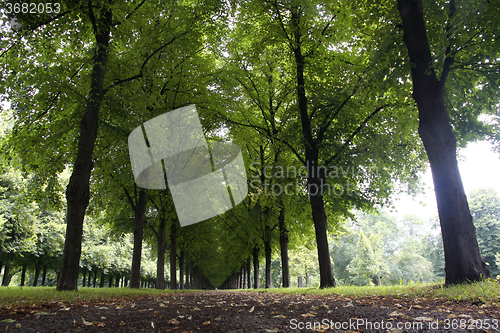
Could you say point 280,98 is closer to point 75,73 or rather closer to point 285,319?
point 75,73

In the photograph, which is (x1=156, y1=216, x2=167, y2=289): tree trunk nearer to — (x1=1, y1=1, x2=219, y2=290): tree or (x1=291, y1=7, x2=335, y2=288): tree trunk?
(x1=1, y1=1, x2=219, y2=290): tree

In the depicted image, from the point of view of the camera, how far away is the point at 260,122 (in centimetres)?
1777

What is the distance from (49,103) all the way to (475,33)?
46.1ft

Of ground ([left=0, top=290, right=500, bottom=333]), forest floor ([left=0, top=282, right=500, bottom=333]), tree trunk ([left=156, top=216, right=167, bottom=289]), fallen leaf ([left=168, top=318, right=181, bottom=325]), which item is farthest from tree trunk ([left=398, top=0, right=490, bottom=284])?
tree trunk ([left=156, top=216, right=167, bottom=289])

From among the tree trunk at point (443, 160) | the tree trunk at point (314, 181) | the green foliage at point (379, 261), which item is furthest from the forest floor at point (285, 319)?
the green foliage at point (379, 261)

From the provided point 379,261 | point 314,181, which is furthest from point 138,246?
point 379,261

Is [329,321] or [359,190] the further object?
[359,190]

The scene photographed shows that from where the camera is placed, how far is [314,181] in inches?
451

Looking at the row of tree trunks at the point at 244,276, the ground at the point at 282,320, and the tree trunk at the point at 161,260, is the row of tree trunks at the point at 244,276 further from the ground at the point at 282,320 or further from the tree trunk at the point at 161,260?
the ground at the point at 282,320

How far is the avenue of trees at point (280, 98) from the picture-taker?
23.3ft

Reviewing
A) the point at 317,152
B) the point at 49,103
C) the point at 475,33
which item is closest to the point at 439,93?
the point at 475,33

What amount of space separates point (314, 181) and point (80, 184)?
8.02m

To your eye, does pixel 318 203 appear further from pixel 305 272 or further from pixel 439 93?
pixel 305 272

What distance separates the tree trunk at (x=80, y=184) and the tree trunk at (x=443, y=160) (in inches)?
314
